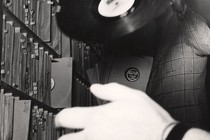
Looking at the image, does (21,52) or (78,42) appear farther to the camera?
(78,42)

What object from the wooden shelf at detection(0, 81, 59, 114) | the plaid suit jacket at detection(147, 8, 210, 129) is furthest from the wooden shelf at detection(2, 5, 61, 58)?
the plaid suit jacket at detection(147, 8, 210, 129)

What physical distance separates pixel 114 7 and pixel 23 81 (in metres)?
0.66

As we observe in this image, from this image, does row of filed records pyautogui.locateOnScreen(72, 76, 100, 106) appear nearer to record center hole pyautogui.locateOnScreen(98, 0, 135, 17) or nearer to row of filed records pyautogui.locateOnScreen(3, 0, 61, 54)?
row of filed records pyautogui.locateOnScreen(3, 0, 61, 54)

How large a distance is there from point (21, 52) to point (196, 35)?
0.97m

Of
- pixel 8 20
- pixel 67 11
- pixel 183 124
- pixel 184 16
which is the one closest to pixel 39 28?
pixel 67 11

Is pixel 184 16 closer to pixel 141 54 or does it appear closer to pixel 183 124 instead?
pixel 141 54

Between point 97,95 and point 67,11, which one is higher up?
point 67,11

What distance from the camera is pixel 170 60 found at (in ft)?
5.89

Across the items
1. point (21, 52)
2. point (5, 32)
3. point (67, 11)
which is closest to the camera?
point (5, 32)

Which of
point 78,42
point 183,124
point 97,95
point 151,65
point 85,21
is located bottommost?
point 183,124

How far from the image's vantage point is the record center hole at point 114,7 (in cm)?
179

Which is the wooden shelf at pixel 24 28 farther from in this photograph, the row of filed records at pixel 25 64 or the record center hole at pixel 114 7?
the record center hole at pixel 114 7

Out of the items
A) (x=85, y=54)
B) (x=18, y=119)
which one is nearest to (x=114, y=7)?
(x=85, y=54)

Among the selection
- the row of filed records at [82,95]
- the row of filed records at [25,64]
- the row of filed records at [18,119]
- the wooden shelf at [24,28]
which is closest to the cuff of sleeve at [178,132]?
the row of filed records at [82,95]
